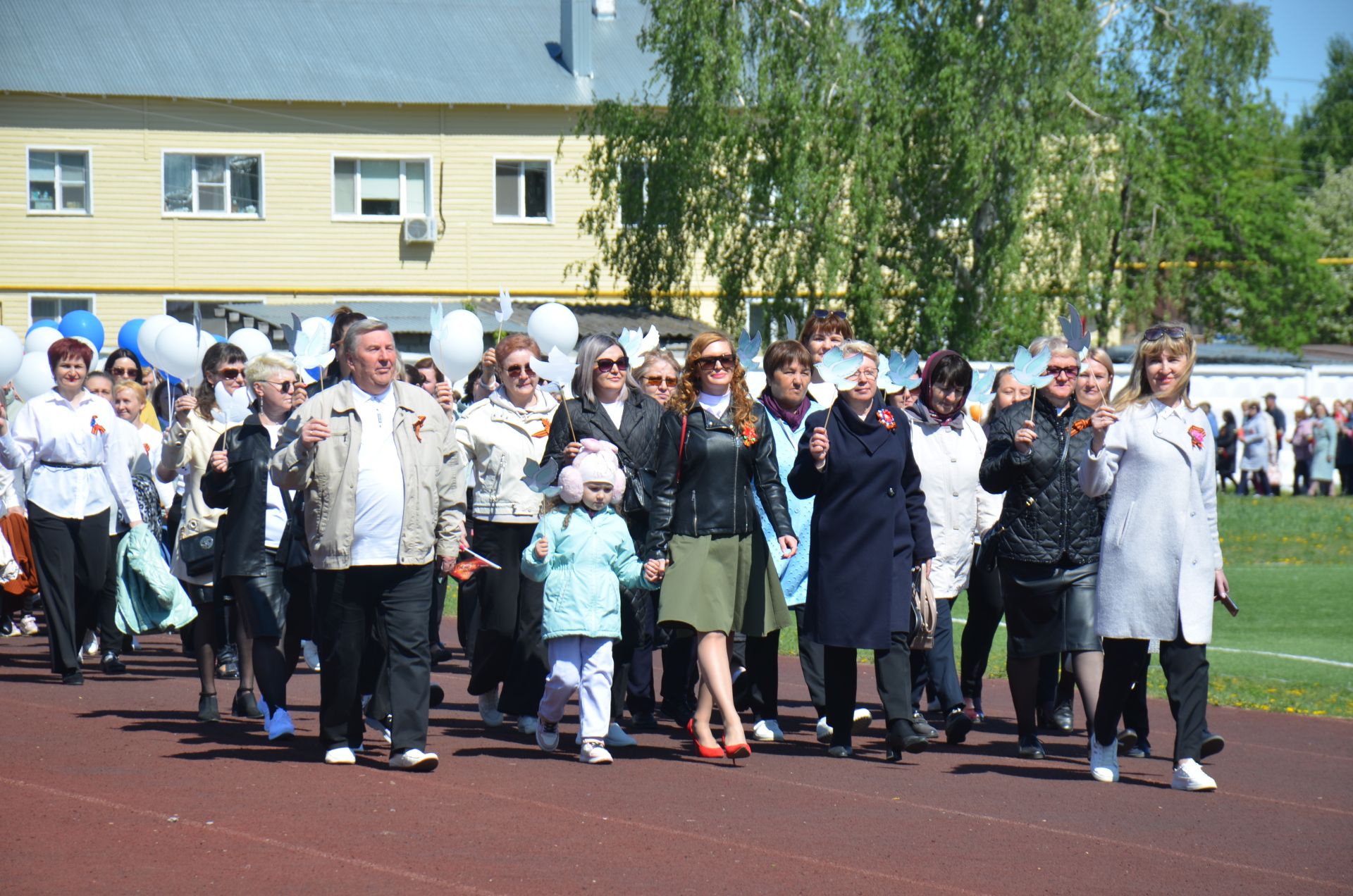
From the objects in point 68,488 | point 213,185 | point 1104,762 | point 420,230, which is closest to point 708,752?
point 1104,762

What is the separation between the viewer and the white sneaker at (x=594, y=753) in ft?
26.6

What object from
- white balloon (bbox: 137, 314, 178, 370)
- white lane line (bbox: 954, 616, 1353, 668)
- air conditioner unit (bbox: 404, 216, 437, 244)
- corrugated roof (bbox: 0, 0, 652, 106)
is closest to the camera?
white balloon (bbox: 137, 314, 178, 370)

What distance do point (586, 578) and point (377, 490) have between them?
1.10 metres

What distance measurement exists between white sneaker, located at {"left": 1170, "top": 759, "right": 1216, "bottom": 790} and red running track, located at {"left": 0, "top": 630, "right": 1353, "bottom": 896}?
0.08 meters

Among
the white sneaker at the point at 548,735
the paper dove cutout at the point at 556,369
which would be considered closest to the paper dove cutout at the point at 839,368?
the paper dove cutout at the point at 556,369

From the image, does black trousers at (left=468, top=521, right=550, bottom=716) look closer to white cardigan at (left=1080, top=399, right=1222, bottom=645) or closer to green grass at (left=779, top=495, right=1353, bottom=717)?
white cardigan at (left=1080, top=399, right=1222, bottom=645)

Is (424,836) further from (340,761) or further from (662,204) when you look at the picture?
(662,204)

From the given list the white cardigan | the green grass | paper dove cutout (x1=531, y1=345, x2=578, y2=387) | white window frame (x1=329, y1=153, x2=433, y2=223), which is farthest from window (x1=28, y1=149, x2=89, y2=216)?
the white cardigan

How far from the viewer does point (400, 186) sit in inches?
1590

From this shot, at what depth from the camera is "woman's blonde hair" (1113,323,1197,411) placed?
793 centimetres

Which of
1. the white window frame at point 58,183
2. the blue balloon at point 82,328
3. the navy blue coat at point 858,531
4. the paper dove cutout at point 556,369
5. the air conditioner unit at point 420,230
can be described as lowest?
the navy blue coat at point 858,531

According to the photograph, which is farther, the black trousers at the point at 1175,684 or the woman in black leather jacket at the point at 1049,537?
the woman in black leather jacket at the point at 1049,537

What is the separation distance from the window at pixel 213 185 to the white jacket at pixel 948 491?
3265 cm

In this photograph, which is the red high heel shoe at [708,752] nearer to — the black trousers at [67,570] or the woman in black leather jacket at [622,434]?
the woman in black leather jacket at [622,434]
